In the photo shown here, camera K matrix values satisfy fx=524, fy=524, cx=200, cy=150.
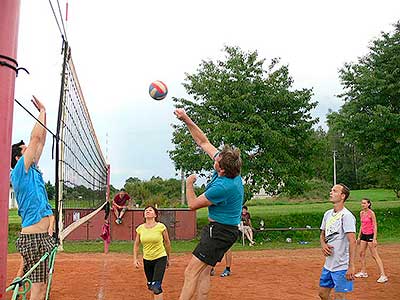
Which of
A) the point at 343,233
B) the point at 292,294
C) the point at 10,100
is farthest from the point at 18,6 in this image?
the point at 292,294

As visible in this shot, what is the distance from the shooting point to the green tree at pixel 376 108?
864 inches

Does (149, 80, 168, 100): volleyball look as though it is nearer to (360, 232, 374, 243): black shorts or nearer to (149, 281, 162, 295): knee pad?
(149, 281, 162, 295): knee pad

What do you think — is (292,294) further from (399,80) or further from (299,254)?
(399,80)

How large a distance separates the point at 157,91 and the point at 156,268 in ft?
7.97

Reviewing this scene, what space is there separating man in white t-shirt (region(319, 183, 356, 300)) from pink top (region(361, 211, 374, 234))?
467cm

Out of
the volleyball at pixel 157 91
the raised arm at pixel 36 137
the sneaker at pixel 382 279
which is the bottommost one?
the sneaker at pixel 382 279

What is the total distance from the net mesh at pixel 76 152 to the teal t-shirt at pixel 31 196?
29.3 inches

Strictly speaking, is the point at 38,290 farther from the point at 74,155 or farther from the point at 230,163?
the point at 74,155

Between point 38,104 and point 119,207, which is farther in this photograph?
point 119,207

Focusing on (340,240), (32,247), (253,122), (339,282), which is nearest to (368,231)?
(340,240)

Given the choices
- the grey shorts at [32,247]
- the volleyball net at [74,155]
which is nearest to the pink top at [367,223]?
the volleyball net at [74,155]

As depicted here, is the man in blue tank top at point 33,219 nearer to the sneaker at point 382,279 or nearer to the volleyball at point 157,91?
the volleyball at point 157,91

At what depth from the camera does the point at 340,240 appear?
18.9ft

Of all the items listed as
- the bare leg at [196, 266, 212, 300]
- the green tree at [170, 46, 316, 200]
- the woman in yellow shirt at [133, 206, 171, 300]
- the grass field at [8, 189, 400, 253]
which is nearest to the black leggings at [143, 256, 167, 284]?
the woman in yellow shirt at [133, 206, 171, 300]
